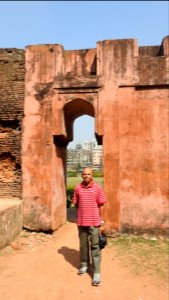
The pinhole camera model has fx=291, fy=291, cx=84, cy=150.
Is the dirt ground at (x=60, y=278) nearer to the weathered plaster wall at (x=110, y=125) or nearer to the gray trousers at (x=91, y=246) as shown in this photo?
the gray trousers at (x=91, y=246)

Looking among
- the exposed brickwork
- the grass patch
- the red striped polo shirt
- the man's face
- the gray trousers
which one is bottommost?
the grass patch

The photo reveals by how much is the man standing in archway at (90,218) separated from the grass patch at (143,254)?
1038 mm

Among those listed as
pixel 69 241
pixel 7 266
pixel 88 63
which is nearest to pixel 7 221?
pixel 7 266

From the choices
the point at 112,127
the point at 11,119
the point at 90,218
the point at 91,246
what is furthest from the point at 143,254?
the point at 11,119

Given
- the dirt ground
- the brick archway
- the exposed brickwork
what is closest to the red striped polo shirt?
the dirt ground

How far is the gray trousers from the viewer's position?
439 cm

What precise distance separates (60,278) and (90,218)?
113cm

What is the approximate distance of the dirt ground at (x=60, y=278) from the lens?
4199 mm

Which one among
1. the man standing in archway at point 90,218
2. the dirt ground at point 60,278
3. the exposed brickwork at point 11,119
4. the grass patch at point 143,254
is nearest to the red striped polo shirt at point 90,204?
the man standing in archway at point 90,218

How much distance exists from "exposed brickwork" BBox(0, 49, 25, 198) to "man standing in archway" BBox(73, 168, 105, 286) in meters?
2.91

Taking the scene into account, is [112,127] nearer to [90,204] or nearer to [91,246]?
[90,204]

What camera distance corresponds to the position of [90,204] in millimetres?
4461

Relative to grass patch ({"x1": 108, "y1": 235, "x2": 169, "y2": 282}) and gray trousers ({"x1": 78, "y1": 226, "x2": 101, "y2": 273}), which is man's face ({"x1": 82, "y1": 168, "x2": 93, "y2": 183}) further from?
grass patch ({"x1": 108, "y1": 235, "x2": 169, "y2": 282})

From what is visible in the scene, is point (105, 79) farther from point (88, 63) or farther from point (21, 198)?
point (21, 198)
